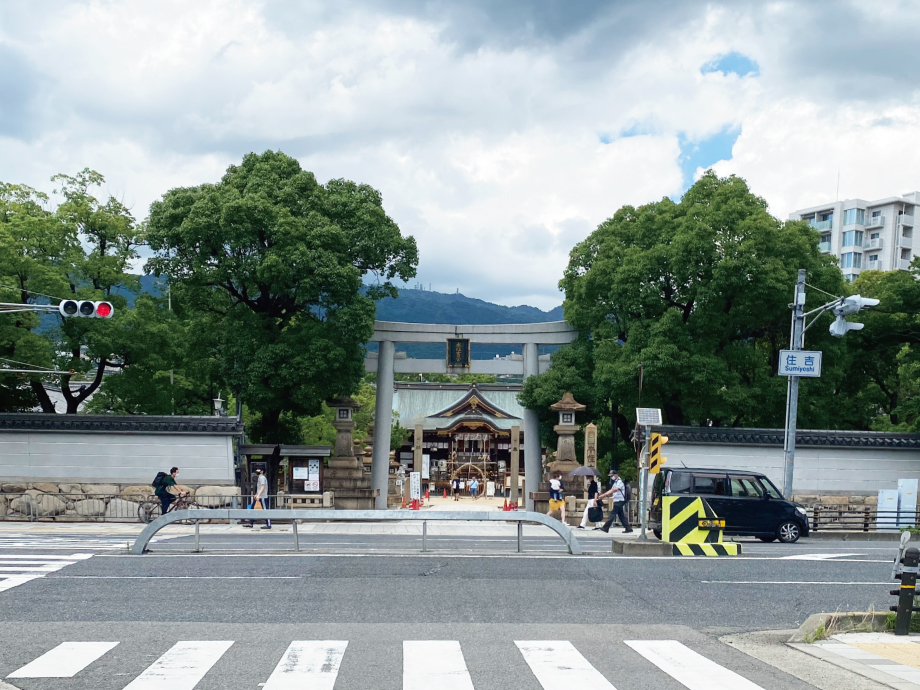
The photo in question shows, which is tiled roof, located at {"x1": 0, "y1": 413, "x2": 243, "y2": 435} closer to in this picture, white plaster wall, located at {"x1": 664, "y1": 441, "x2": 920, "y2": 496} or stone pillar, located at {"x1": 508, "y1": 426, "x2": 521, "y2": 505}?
white plaster wall, located at {"x1": 664, "y1": 441, "x2": 920, "y2": 496}

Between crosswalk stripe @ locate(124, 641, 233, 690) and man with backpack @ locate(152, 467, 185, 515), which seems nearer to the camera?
crosswalk stripe @ locate(124, 641, 233, 690)

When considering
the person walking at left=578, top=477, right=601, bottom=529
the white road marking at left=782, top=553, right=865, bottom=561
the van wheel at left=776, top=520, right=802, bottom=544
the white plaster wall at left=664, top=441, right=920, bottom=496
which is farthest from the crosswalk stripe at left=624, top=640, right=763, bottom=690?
the white plaster wall at left=664, top=441, right=920, bottom=496

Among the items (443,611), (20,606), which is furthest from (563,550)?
(20,606)

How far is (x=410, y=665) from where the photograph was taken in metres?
8.16

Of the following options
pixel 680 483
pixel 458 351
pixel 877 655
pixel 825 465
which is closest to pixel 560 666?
pixel 877 655

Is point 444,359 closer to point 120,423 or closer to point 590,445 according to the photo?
point 590,445

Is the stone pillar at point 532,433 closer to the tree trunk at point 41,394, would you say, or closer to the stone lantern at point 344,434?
the stone lantern at point 344,434

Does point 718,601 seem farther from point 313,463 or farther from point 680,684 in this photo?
point 313,463

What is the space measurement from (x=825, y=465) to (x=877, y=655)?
2280cm

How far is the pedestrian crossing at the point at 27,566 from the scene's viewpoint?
13043 millimetres

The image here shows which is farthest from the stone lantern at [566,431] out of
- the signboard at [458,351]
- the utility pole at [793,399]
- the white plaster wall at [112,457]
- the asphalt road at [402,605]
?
the asphalt road at [402,605]

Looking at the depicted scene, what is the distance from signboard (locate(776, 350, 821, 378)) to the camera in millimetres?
26359

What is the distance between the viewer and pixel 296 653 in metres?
8.61

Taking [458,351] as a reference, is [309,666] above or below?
below
